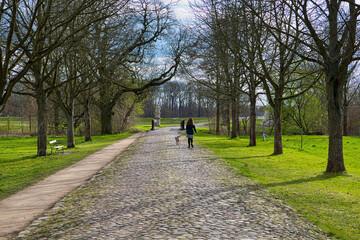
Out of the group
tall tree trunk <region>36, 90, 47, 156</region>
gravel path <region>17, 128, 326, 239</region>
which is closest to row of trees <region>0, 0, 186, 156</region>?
tall tree trunk <region>36, 90, 47, 156</region>

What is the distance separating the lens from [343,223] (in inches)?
241

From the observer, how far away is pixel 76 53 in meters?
20.7

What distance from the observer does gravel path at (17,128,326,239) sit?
5.38 metres

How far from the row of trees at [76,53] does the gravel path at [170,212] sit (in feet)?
17.6

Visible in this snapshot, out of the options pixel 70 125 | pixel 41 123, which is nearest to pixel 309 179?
pixel 41 123

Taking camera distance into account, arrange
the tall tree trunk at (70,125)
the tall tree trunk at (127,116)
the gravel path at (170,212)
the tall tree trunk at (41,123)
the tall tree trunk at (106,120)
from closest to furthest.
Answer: the gravel path at (170,212)
the tall tree trunk at (41,123)
the tall tree trunk at (70,125)
the tall tree trunk at (106,120)
the tall tree trunk at (127,116)

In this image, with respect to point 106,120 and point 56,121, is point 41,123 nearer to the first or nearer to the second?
point 106,120

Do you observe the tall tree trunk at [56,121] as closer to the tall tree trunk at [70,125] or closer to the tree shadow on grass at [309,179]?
the tall tree trunk at [70,125]

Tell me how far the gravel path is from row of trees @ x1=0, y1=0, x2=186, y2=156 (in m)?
5.36

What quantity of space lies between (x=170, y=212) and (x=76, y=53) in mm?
16744

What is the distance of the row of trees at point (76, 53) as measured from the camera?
1121 cm

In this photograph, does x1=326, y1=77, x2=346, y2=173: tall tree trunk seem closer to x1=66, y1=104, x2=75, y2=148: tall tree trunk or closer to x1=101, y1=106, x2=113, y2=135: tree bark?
x1=66, y1=104, x2=75, y2=148: tall tree trunk

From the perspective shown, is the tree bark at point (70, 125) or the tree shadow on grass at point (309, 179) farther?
the tree bark at point (70, 125)

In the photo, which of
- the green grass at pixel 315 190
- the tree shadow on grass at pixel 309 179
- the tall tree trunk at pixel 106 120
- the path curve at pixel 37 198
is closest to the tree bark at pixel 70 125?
the path curve at pixel 37 198
